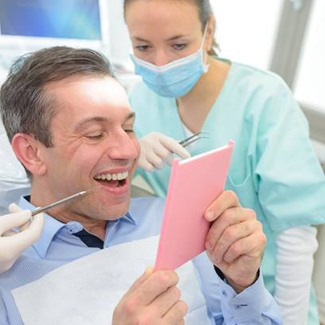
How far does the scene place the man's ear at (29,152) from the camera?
1.05 meters

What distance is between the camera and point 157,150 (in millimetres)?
1277

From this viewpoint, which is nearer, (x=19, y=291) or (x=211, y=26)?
(x=19, y=291)

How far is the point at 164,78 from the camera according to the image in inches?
52.4

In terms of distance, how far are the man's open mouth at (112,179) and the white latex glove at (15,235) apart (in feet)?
0.58

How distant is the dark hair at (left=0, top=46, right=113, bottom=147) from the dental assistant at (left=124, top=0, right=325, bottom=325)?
0.29 meters

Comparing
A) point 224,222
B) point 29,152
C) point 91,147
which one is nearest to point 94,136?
point 91,147

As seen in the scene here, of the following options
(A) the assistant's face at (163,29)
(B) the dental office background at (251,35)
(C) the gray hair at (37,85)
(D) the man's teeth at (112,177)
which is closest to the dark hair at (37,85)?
(C) the gray hair at (37,85)

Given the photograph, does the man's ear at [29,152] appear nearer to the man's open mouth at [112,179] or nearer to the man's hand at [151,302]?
the man's open mouth at [112,179]

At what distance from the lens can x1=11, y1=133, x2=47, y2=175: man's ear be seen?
1.05 m

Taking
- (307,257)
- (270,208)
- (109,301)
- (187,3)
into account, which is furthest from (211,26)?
(109,301)

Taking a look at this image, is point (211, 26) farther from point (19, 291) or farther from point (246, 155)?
point (19, 291)

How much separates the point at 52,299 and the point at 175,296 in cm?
37

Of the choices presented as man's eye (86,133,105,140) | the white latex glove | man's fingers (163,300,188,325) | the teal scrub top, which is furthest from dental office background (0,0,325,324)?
man's fingers (163,300,188,325)

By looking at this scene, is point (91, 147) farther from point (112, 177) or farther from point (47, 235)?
point (47, 235)
